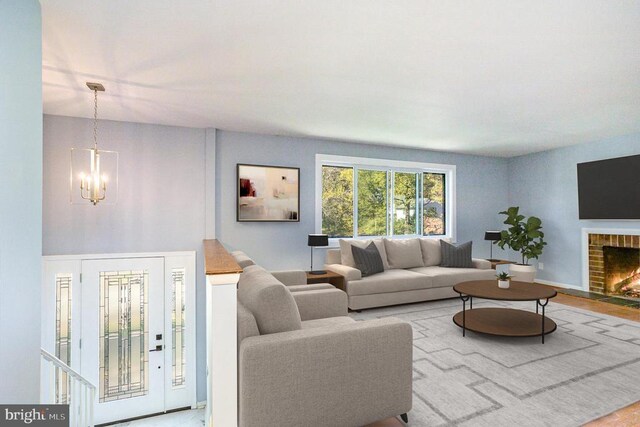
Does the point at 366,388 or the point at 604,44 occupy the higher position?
the point at 604,44

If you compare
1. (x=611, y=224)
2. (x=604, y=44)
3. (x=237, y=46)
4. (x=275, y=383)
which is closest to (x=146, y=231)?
(x=237, y=46)

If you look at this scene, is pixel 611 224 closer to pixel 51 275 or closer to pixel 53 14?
pixel 53 14

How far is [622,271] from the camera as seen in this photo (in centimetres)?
521

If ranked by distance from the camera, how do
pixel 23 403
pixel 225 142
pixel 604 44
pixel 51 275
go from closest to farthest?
pixel 23 403 → pixel 604 44 → pixel 51 275 → pixel 225 142

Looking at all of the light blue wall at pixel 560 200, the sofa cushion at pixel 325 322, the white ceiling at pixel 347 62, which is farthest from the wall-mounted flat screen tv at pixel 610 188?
the sofa cushion at pixel 325 322

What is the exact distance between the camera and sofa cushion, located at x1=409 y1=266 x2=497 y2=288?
4859mm

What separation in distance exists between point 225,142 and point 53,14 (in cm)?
276

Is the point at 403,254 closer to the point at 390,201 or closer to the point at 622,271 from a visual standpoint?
the point at 390,201

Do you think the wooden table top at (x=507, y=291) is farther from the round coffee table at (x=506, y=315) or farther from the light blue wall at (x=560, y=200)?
the light blue wall at (x=560, y=200)

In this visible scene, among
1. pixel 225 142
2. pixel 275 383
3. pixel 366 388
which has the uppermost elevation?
pixel 225 142

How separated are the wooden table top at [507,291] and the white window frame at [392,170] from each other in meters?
2.19

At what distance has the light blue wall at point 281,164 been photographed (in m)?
4.70

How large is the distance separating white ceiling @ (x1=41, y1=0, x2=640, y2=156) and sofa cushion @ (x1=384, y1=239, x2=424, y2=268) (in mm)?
1980

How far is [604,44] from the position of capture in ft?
7.65
